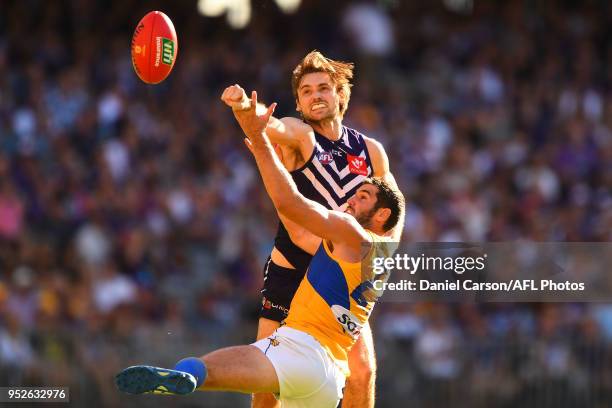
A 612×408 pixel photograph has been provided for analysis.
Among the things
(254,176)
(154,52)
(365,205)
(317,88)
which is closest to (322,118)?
(317,88)

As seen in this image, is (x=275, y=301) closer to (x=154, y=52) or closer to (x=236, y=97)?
(x=154, y=52)

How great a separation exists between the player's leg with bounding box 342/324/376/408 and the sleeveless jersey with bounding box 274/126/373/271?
2.03ft

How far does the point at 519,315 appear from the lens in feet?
41.7

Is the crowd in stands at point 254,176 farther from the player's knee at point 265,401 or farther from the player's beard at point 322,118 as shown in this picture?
the player's beard at point 322,118

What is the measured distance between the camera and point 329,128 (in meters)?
7.95

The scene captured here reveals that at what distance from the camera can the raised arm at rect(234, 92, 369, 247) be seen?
627 cm

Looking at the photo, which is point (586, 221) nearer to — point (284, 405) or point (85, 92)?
point (85, 92)

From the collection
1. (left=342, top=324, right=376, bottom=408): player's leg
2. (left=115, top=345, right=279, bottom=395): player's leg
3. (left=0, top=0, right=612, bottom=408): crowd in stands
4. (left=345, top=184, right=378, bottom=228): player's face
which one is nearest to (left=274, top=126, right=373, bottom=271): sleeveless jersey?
(left=342, top=324, right=376, bottom=408): player's leg

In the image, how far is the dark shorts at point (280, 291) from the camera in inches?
310

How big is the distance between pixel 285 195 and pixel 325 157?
146 centimetres

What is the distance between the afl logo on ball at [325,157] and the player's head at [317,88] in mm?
233

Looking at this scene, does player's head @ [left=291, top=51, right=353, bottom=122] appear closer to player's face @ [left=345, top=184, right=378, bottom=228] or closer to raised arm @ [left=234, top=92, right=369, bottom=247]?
player's face @ [left=345, top=184, right=378, bottom=228]

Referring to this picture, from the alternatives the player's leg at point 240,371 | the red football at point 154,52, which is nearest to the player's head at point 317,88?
the red football at point 154,52

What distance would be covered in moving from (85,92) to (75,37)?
4.03 ft
